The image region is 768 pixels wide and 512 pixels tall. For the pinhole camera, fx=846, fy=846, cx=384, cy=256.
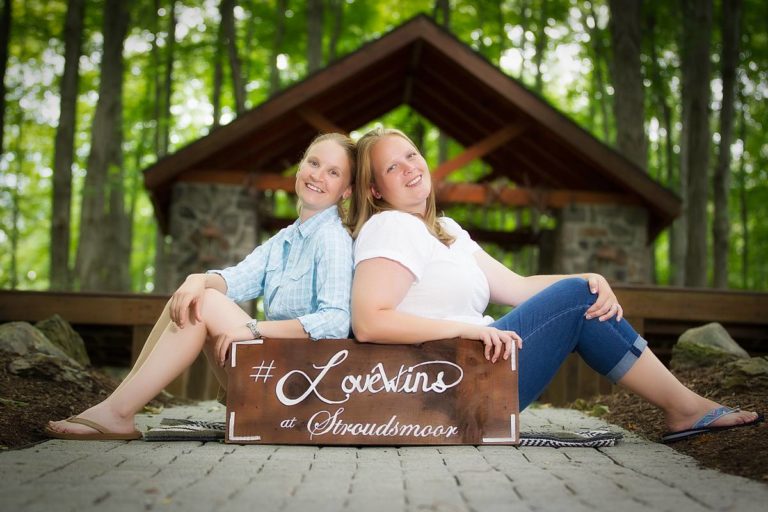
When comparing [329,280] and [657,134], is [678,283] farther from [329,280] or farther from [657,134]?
[329,280]

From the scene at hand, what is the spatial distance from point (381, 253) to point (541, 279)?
98 cm

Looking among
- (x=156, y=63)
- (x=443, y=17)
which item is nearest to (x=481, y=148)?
(x=443, y=17)

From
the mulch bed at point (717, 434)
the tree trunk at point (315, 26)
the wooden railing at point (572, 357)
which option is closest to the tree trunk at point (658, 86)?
the tree trunk at point (315, 26)

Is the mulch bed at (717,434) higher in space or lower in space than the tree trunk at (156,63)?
lower

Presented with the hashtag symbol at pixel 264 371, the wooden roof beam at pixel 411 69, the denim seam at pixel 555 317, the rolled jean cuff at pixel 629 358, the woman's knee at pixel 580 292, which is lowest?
the hashtag symbol at pixel 264 371

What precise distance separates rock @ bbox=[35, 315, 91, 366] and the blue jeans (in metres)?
3.97

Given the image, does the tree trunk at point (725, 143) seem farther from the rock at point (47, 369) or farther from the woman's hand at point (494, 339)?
the woman's hand at point (494, 339)

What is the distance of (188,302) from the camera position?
3.32 meters

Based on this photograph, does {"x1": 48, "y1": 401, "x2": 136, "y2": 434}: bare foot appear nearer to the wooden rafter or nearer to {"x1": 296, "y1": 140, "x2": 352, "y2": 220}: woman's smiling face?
{"x1": 296, "y1": 140, "x2": 352, "y2": 220}: woman's smiling face

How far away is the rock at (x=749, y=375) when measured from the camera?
4766mm

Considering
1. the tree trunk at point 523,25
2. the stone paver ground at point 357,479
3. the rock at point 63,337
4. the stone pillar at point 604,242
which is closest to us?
the stone paver ground at point 357,479

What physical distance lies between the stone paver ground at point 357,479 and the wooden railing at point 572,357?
11.2 feet

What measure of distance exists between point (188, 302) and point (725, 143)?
12.9 meters

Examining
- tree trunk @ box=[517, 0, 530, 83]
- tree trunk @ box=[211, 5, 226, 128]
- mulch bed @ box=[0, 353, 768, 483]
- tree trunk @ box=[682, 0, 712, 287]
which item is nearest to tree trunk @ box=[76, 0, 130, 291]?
tree trunk @ box=[211, 5, 226, 128]
